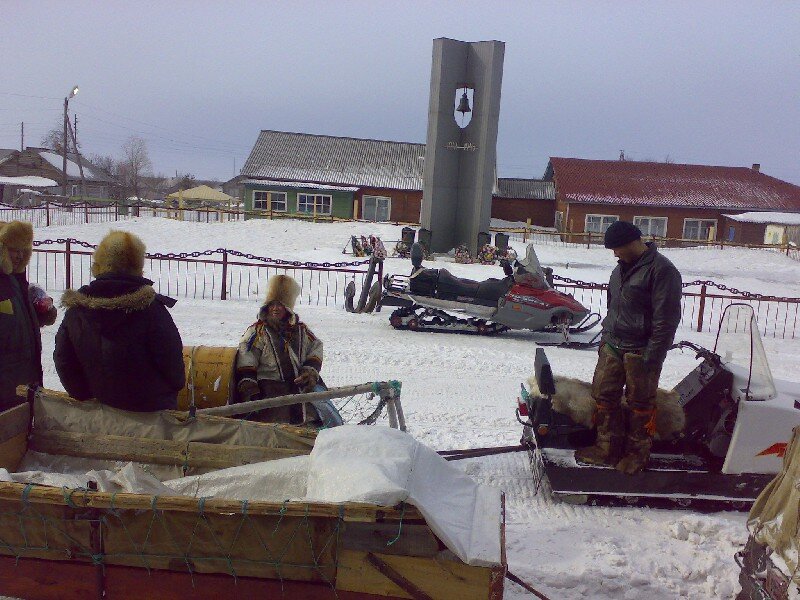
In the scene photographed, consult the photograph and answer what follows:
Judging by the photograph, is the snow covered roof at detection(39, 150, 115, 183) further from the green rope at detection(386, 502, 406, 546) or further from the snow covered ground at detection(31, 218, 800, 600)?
the green rope at detection(386, 502, 406, 546)

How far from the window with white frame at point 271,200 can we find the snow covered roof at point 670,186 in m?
13.6

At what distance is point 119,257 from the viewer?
3734mm

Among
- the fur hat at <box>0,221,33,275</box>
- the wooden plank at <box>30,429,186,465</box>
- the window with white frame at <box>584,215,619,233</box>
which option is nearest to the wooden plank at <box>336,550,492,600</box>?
the wooden plank at <box>30,429,186,465</box>

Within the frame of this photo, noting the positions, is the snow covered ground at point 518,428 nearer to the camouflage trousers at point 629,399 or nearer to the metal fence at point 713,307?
the camouflage trousers at point 629,399

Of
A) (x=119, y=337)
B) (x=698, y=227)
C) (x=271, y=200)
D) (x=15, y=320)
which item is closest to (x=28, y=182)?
(x=271, y=200)

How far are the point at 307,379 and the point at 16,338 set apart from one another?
184 centimetres

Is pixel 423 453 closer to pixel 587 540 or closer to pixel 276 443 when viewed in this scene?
pixel 276 443

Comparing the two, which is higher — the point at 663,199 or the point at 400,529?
the point at 663,199

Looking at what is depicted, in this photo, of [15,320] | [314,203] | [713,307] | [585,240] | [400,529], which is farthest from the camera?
[314,203]

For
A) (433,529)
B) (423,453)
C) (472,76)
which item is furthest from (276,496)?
(472,76)

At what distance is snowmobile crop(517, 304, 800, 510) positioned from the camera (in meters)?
4.59

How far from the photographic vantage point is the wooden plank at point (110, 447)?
3846 millimetres

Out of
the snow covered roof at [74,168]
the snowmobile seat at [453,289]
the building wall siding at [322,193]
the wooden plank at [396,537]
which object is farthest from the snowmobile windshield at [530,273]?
the snow covered roof at [74,168]

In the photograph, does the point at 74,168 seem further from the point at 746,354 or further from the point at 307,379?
the point at 746,354
